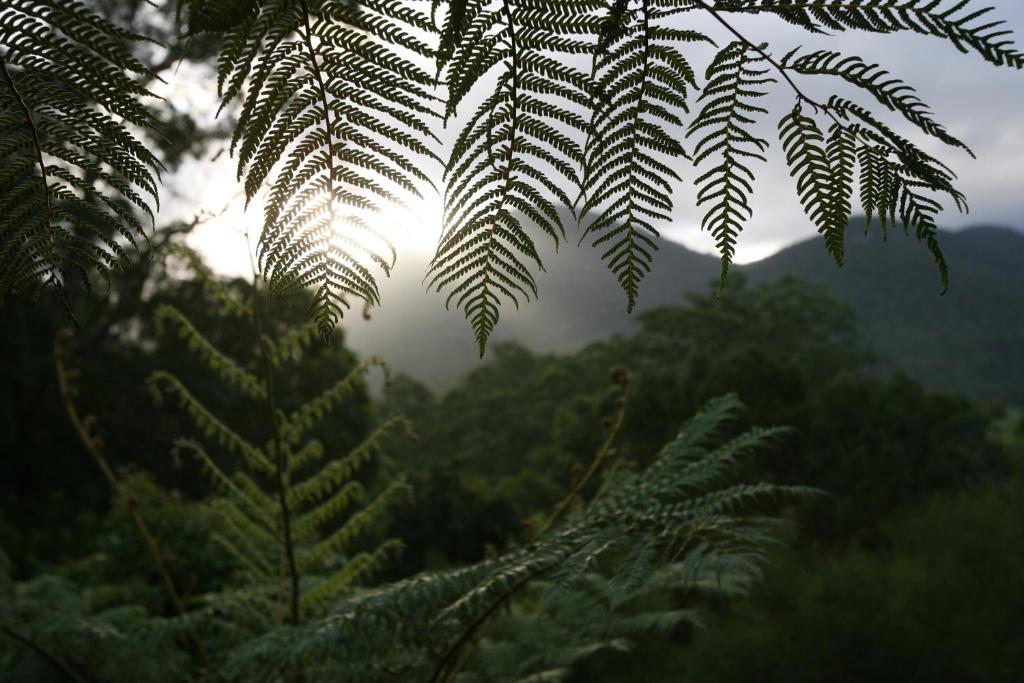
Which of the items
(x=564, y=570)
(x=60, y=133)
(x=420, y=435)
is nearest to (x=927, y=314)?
(x=420, y=435)

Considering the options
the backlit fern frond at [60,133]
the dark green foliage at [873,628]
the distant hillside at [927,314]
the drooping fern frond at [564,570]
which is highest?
the distant hillside at [927,314]

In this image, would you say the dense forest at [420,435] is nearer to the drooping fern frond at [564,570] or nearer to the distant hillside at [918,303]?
the drooping fern frond at [564,570]

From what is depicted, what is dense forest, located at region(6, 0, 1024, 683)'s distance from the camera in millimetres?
727

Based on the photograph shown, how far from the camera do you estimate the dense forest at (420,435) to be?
0.73 meters

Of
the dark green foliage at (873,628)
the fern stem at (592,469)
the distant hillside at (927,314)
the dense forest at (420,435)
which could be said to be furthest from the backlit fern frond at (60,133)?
the distant hillside at (927,314)

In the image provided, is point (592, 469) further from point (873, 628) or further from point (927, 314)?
point (927, 314)

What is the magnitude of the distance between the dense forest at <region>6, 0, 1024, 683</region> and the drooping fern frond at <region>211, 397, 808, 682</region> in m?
0.01

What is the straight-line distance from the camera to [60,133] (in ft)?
2.39

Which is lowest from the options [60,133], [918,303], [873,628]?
[873,628]

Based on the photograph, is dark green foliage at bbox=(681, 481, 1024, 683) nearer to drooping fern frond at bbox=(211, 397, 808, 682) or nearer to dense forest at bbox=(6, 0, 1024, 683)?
dense forest at bbox=(6, 0, 1024, 683)

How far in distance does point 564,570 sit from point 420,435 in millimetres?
8954

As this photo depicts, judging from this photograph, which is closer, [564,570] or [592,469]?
[564,570]

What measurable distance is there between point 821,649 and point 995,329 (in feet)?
198

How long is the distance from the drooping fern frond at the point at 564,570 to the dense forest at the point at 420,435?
0.01 metres
